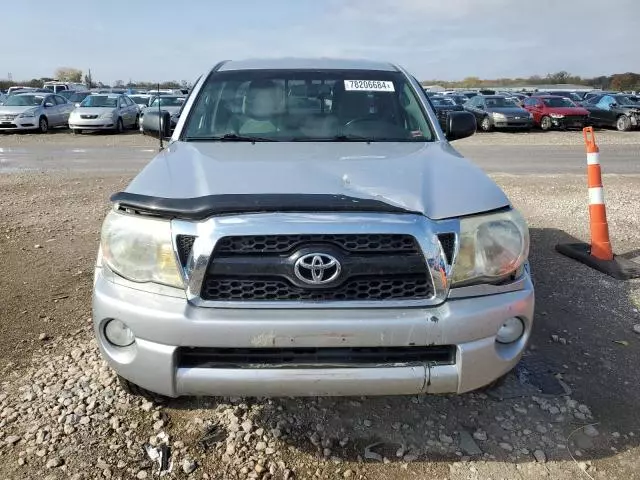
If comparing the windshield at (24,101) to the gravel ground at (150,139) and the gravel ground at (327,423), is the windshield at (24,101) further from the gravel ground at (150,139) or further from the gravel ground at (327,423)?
the gravel ground at (327,423)

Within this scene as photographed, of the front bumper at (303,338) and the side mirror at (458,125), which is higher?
the side mirror at (458,125)

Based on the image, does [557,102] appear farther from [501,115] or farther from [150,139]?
[150,139]

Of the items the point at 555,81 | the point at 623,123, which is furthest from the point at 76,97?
the point at 555,81

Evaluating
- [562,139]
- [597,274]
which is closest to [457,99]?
[562,139]

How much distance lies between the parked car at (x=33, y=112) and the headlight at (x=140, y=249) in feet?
69.2

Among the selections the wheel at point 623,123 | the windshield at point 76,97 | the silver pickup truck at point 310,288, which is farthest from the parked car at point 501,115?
the silver pickup truck at point 310,288

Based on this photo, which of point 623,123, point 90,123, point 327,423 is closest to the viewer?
point 327,423

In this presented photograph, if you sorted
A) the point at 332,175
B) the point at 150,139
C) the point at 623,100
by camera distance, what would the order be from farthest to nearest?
the point at 623,100 < the point at 150,139 < the point at 332,175

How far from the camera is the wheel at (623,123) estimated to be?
23.9 meters

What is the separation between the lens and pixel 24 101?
2170 centimetres

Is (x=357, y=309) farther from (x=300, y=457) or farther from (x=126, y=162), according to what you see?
(x=126, y=162)

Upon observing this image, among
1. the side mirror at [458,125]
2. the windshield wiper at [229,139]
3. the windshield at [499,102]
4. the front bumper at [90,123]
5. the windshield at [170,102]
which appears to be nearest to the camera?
the windshield wiper at [229,139]

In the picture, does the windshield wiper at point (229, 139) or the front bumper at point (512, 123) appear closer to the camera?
the windshield wiper at point (229, 139)

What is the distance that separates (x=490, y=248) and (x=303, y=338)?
35.1 inches
